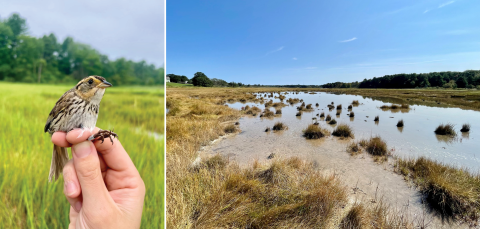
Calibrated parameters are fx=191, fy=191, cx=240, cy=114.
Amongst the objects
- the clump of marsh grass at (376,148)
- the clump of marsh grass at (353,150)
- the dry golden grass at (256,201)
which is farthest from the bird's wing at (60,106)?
the clump of marsh grass at (376,148)

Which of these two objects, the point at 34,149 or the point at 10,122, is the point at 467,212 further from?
the point at 10,122

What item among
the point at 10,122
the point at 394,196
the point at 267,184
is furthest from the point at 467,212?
the point at 10,122

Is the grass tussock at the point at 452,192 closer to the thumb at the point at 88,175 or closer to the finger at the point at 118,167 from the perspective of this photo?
the finger at the point at 118,167

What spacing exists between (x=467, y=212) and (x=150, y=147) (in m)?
6.18

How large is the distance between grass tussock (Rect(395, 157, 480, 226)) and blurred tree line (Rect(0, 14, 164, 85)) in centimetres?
670

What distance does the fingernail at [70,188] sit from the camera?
87 cm

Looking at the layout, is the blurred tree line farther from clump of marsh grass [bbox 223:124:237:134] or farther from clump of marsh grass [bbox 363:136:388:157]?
clump of marsh grass [bbox 363:136:388:157]

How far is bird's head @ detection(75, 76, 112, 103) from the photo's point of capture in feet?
2.58

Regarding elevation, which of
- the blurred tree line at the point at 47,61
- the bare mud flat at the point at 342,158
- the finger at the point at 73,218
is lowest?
the bare mud flat at the point at 342,158

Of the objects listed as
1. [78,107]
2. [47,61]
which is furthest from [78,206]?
[47,61]

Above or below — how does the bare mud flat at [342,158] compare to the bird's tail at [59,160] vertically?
below

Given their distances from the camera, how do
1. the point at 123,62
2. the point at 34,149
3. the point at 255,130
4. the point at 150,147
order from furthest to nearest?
the point at 255,130, the point at 123,62, the point at 150,147, the point at 34,149

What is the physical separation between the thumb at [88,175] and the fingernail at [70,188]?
4cm

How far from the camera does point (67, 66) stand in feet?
7.29
